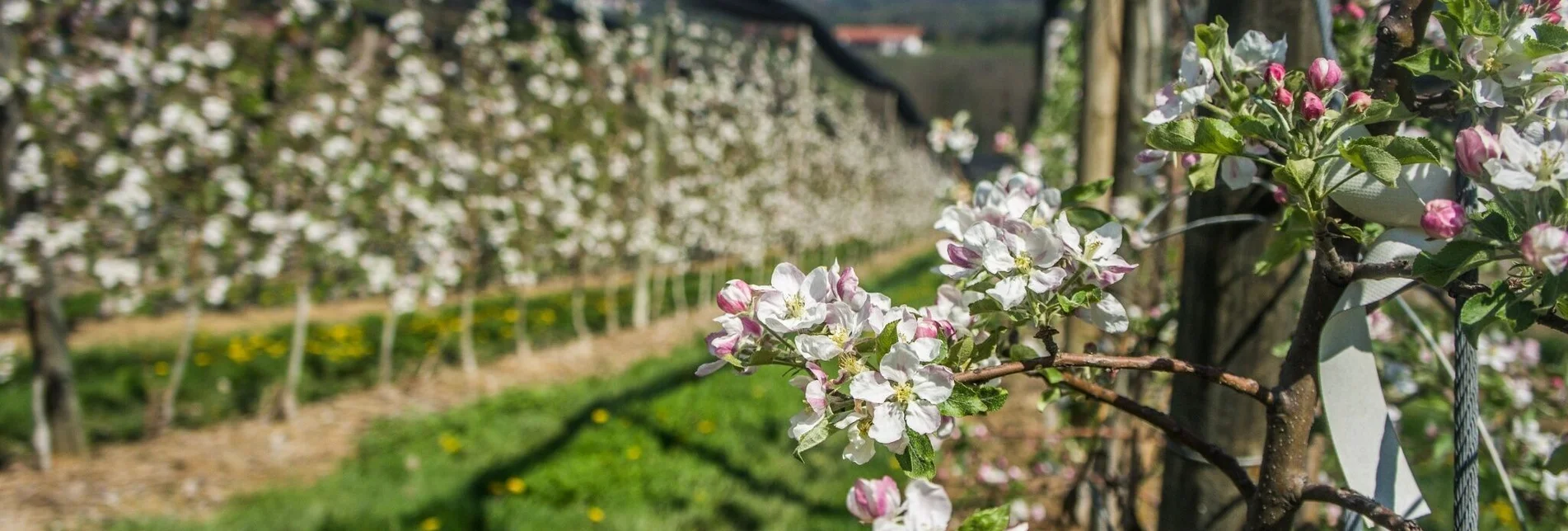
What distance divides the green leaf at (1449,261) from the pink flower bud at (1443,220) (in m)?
0.01

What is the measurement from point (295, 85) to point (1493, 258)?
5.20 metres

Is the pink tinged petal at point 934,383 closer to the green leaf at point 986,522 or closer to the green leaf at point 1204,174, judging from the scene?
the green leaf at point 986,522

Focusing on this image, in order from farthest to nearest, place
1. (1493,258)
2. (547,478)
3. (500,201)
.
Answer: (500,201), (547,478), (1493,258)

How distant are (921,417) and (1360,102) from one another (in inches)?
14.4

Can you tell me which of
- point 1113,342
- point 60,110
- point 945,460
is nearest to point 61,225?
point 60,110

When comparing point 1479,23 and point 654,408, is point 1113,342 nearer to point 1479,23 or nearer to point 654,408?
point 1479,23

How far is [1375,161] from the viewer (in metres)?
0.59

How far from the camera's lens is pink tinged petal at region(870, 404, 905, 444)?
1.95 ft

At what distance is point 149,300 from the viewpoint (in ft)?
20.7

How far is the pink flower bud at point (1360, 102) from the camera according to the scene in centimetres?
62

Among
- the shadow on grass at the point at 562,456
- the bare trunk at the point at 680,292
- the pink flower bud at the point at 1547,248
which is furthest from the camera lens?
the bare trunk at the point at 680,292

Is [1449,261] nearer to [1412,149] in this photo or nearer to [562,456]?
[1412,149]

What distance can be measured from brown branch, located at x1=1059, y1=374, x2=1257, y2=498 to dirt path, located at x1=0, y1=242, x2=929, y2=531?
3591 millimetres

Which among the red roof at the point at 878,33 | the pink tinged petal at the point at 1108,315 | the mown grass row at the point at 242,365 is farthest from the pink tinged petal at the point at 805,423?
the red roof at the point at 878,33
